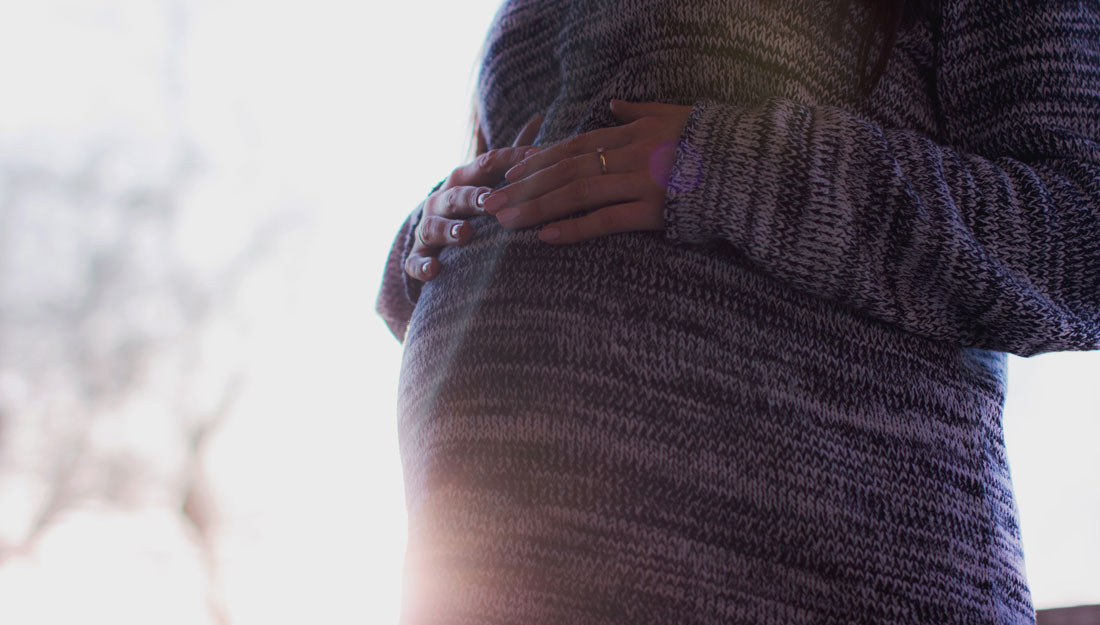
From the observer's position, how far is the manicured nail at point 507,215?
61 centimetres

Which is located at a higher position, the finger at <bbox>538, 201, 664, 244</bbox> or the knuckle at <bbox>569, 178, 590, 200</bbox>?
the knuckle at <bbox>569, 178, 590, 200</bbox>

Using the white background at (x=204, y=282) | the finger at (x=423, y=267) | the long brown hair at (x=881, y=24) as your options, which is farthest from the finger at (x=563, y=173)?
the white background at (x=204, y=282)

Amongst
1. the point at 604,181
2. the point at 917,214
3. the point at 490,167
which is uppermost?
the point at 490,167

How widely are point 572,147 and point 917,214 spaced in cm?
30

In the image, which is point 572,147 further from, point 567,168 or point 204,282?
point 204,282

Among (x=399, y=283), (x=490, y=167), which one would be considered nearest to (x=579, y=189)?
(x=490, y=167)

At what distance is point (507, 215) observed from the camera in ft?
2.01

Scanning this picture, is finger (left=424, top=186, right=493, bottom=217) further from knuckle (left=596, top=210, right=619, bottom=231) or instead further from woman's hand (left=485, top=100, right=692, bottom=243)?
knuckle (left=596, top=210, right=619, bottom=231)

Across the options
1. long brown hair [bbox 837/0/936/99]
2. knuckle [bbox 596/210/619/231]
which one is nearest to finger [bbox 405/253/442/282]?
knuckle [bbox 596/210/619/231]

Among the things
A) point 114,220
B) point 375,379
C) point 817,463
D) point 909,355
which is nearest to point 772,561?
point 817,463

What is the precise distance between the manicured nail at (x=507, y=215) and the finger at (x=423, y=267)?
0.12 metres

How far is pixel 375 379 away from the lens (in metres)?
1.55

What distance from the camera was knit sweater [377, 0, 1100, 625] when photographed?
48 cm

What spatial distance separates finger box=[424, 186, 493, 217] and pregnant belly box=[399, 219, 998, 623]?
0.15 meters
